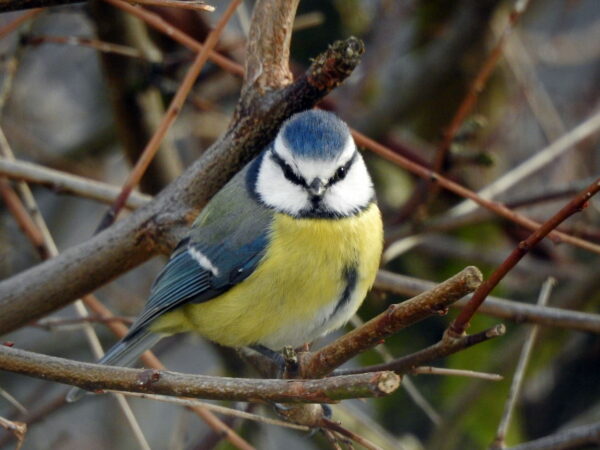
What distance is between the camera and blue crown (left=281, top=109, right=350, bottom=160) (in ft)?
6.19

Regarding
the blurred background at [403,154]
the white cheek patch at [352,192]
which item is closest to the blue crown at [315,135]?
the white cheek patch at [352,192]

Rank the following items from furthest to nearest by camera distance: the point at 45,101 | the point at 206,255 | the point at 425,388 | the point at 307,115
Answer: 1. the point at 45,101
2. the point at 425,388
3. the point at 206,255
4. the point at 307,115

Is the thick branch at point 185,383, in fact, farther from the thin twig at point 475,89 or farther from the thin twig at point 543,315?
the thin twig at point 475,89

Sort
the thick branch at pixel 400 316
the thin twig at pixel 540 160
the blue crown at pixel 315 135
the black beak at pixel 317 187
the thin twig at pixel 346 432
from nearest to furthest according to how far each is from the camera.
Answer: the thick branch at pixel 400 316, the thin twig at pixel 346 432, the blue crown at pixel 315 135, the black beak at pixel 317 187, the thin twig at pixel 540 160

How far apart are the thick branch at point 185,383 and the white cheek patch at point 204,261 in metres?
0.82

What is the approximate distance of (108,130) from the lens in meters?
3.47

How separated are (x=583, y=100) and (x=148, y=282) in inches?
83.3

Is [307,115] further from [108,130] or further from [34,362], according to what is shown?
[108,130]

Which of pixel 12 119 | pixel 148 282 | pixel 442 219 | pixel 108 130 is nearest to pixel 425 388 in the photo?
pixel 442 219

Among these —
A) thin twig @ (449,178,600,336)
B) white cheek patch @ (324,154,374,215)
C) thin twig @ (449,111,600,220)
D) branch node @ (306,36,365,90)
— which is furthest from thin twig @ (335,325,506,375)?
thin twig @ (449,111,600,220)

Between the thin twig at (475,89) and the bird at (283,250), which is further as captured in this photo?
the thin twig at (475,89)

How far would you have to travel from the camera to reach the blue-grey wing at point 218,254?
205 centimetres

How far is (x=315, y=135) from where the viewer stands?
194 centimetres

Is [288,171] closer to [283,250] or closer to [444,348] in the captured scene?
[283,250]
